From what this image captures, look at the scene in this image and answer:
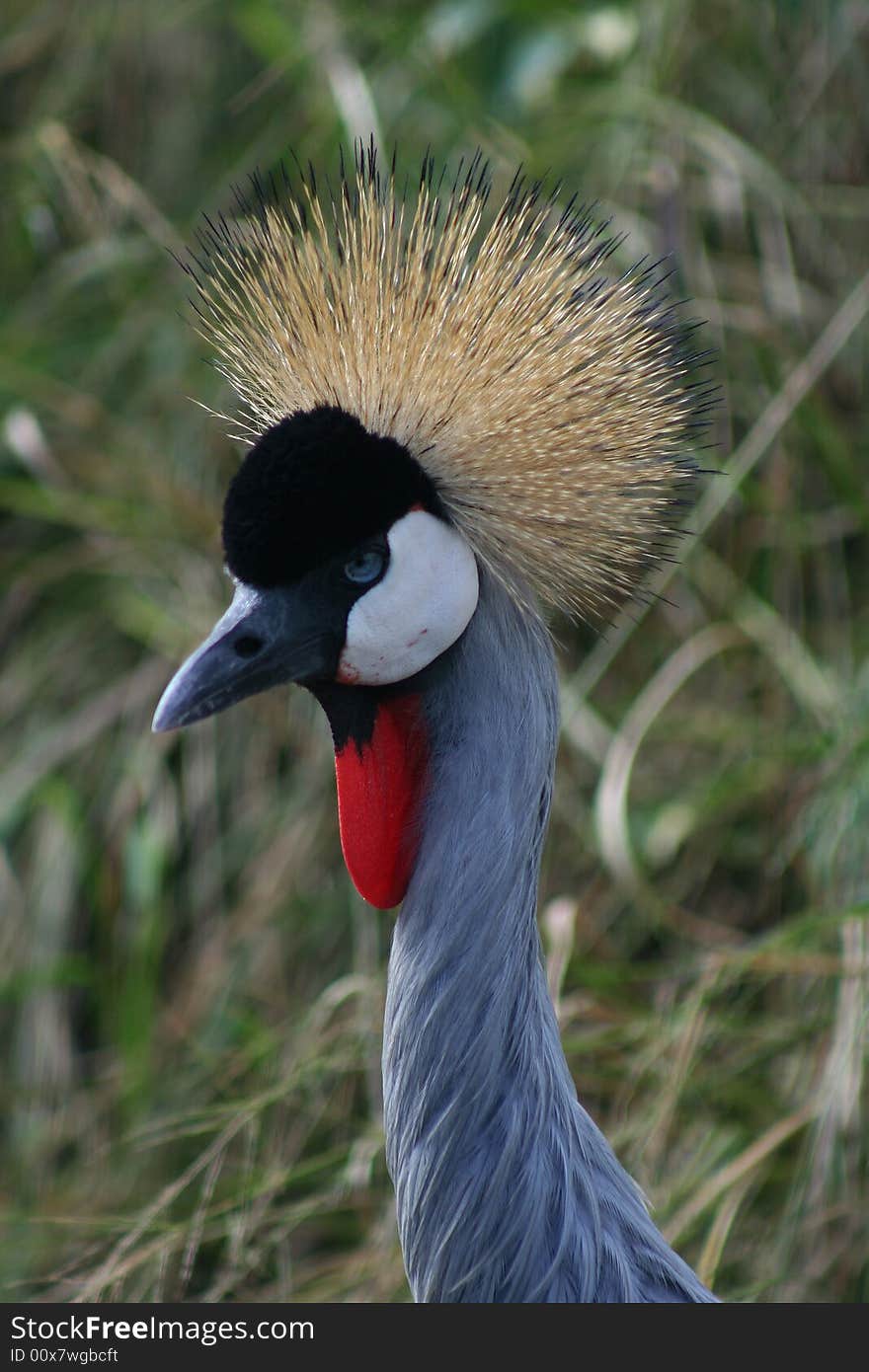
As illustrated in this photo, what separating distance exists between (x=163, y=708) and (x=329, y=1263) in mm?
846

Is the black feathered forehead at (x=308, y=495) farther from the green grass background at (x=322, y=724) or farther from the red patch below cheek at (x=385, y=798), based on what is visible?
the green grass background at (x=322, y=724)

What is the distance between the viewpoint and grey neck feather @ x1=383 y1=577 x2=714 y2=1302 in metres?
0.92

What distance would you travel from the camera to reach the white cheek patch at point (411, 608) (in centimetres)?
89

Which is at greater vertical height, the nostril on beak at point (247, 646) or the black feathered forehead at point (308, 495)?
the black feathered forehead at point (308, 495)

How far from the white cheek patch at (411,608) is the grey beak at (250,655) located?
0.07 feet

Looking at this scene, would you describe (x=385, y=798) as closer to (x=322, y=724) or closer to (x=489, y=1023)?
(x=489, y=1023)

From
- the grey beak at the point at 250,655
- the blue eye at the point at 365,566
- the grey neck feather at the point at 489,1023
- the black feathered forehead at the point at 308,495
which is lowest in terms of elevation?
the grey neck feather at the point at 489,1023

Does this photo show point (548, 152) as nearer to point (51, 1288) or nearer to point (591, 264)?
point (591, 264)

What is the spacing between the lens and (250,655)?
881mm

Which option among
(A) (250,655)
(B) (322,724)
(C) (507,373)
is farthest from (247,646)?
(B) (322,724)

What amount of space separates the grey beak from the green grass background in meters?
0.67

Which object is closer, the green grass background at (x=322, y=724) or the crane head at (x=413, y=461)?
the crane head at (x=413, y=461)

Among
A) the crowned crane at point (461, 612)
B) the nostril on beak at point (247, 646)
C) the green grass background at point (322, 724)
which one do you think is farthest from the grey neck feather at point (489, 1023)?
the green grass background at point (322, 724)

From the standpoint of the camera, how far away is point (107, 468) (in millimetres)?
1993
